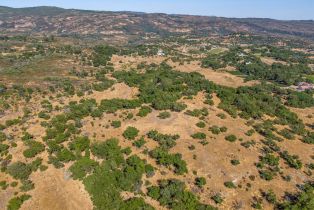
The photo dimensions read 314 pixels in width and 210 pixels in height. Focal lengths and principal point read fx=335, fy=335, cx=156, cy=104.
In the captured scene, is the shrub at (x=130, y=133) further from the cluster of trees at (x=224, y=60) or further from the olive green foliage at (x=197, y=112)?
the cluster of trees at (x=224, y=60)

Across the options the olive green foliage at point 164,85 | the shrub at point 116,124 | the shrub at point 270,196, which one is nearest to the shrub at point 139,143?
the shrub at point 116,124

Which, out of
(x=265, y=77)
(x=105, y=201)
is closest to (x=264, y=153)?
(x=105, y=201)

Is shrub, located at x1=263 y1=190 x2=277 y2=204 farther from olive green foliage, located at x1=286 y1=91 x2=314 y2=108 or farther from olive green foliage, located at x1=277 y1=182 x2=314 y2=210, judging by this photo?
olive green foliage, located at x1=286 y1=91 x2=314 y2=108

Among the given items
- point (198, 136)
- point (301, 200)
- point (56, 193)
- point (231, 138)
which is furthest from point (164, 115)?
point (301, 200)

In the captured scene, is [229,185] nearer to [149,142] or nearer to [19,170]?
[149,142]

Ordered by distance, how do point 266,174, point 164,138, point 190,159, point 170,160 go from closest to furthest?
1. point 266,174
2. point 170,160
3. point 190,159
4. point 164,138

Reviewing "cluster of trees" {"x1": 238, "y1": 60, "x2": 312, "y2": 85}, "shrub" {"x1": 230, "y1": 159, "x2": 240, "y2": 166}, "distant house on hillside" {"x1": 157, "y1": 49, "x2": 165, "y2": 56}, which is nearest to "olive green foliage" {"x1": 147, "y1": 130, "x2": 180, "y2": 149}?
"shrub" {"x1": 230, "y1": 159, "x2": 240, "y2": 166}

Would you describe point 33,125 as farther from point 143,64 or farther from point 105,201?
point 143,64
